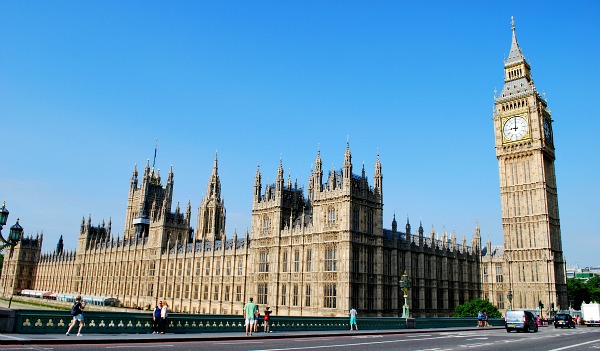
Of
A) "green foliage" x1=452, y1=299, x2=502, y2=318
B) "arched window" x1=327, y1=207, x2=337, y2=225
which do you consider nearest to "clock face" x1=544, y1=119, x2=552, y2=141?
"green foliage" x1=452, y1=299, x2=502, y2=318

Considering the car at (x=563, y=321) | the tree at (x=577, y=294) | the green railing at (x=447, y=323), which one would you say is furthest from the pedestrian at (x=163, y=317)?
the tree at (x=577, y=294)

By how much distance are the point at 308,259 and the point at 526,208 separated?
4142 cm

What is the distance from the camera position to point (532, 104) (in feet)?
263

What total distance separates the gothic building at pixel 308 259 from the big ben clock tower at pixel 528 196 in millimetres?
6160

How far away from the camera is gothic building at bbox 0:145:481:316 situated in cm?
5222

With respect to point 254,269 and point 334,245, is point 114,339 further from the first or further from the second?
point 254,269

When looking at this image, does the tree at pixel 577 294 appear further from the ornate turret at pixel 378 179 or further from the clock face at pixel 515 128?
the ornate turret at pixel 378 179

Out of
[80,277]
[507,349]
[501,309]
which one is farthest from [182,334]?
[80,277]

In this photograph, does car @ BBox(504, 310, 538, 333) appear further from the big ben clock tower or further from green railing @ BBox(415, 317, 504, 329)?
the big ben clock tower

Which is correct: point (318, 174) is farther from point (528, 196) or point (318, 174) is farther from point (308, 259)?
point (528, 196)

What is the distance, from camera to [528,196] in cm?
7738

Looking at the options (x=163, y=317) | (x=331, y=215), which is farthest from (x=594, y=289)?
(x=163, y=317)

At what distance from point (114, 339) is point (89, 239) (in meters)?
116

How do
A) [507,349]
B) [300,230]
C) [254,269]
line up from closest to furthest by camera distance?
[507,349] < [300,230] < [254,269]
